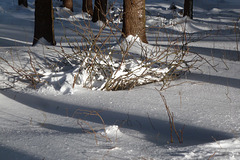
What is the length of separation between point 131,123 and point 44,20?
385 centimetres

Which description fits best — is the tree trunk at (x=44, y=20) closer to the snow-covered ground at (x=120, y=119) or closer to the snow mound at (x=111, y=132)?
the snow-covered ground at (x=120, y=119)

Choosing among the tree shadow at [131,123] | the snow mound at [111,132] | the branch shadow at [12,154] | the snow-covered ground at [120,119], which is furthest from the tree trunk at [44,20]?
the branch shadow at [12,154]

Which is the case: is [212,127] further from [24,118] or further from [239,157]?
[24,118]

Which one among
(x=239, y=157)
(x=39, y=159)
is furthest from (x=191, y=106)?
(x=39, y=159)

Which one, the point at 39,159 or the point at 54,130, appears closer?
the point at 39,159

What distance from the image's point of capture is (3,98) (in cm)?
308

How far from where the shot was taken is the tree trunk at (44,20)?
18.3 feet

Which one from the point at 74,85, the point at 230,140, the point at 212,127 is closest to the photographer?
the point at 230,140

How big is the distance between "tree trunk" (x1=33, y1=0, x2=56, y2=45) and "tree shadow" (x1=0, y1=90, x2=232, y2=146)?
273cm

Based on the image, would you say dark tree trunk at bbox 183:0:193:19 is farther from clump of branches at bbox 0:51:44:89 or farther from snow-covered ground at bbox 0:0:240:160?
clump of branches at bbox 0:51:44:89

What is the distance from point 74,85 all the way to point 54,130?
1155mm

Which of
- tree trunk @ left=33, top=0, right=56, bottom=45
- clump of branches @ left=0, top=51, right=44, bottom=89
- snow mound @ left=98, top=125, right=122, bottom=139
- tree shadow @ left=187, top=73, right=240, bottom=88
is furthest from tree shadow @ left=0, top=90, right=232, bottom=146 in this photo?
tree trunk @ left=33, top=0, right=56, bottom=45

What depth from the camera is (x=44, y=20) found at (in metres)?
5.64

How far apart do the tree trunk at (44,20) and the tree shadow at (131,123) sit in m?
2.73
